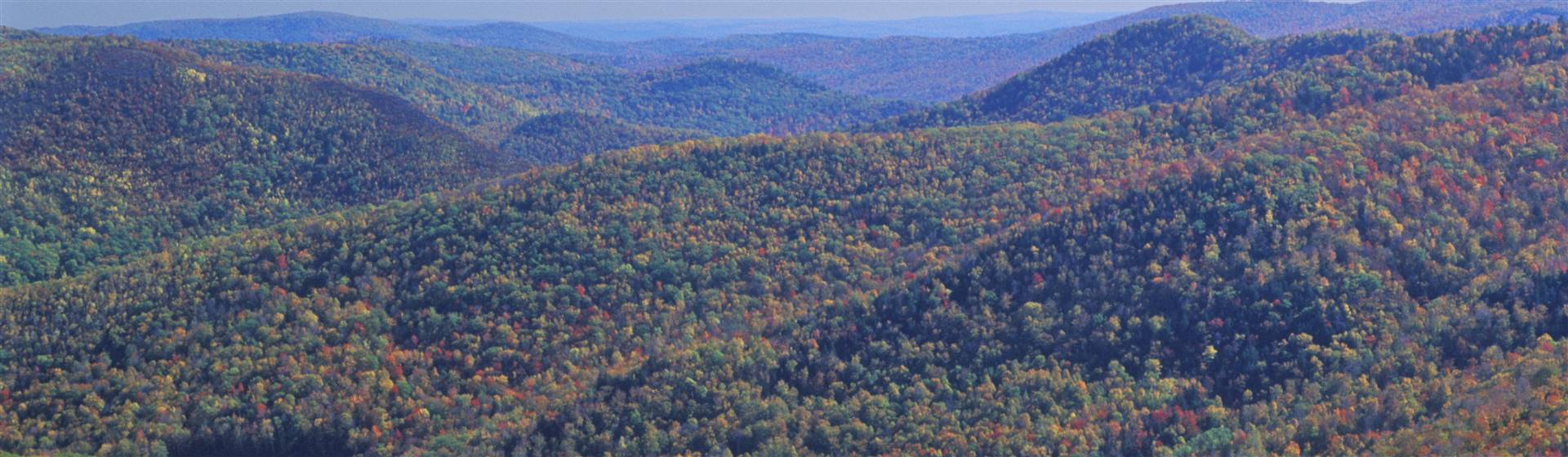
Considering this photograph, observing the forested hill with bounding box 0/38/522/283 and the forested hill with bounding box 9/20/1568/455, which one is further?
the forested hill with bounding box 0/38/522/283

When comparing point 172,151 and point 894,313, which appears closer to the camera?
point 894,313

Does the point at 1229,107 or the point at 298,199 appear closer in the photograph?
the point at 1229,107

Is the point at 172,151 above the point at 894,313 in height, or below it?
above

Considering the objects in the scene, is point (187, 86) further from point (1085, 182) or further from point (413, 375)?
point (1085, 182)

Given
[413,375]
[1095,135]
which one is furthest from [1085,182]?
[413,375]

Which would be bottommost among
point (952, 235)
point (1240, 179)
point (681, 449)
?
point (681, 449)
